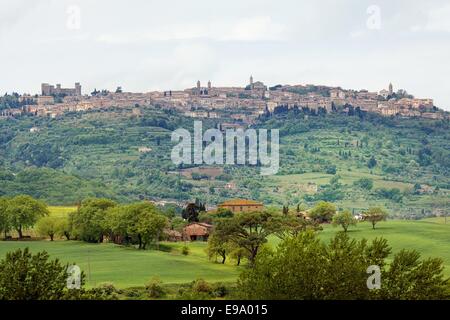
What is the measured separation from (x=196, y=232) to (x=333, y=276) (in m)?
48.8

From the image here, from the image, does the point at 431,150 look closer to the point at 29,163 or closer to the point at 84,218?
the point at 29,163

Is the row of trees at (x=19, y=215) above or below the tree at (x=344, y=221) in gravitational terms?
above

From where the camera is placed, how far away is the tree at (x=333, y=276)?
29688mm

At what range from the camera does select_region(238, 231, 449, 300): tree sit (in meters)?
29.7

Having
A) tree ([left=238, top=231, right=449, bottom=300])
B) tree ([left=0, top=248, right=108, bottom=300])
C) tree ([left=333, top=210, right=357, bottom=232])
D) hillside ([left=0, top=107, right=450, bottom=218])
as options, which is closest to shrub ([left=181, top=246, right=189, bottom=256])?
tree ([left=333, top=210, right=357, bottom=232])

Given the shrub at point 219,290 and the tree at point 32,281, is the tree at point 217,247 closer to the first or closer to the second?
the shrub at point 219,290

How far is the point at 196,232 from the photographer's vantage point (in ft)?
257

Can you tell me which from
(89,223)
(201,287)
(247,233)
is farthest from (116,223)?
(201,287)

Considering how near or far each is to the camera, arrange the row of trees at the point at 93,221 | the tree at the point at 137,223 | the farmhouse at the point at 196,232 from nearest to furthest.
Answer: the tree at the point at 137,223
the row of trees at the point at 93,221
the farmhouse at the point at 196,232

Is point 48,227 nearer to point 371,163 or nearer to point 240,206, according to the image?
point 240,206

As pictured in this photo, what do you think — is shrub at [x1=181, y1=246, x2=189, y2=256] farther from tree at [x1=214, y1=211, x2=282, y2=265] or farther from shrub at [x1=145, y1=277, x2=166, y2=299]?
shrub at [x1=145, y1=277, x2=166, y2=299]

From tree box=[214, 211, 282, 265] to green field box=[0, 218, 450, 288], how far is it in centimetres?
152

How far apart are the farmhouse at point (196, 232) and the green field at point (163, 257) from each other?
156 inches

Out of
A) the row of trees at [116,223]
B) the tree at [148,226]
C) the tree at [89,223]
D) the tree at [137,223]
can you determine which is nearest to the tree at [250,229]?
the tree at [148,226]
